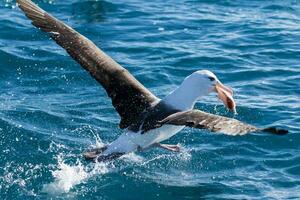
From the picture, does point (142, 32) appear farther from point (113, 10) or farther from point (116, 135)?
point (116, 135)

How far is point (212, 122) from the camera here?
24.7 feet

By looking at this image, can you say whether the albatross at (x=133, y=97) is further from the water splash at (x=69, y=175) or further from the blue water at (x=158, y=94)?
the blue water at (x=158, y=94)

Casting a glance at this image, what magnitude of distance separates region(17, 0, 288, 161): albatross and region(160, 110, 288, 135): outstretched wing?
0.76 feet

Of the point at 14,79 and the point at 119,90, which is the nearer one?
the point at 119,90

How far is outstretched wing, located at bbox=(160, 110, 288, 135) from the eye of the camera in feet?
23.9

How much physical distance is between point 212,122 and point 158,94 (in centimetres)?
418

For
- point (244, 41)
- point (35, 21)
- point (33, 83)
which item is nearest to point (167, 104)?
point (35, 21)

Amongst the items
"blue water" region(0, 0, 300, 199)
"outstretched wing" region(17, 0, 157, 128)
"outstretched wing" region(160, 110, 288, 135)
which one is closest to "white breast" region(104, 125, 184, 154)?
"outstretched wing" region(17, 0, 157, 128)

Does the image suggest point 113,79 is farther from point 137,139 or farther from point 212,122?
point 212,122

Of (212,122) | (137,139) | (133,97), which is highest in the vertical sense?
(212,122)

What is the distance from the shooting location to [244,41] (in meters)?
14.2

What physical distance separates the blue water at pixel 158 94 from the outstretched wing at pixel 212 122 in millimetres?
1126

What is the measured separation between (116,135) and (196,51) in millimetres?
3801

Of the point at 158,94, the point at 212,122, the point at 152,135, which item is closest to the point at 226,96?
the point at 152,135
